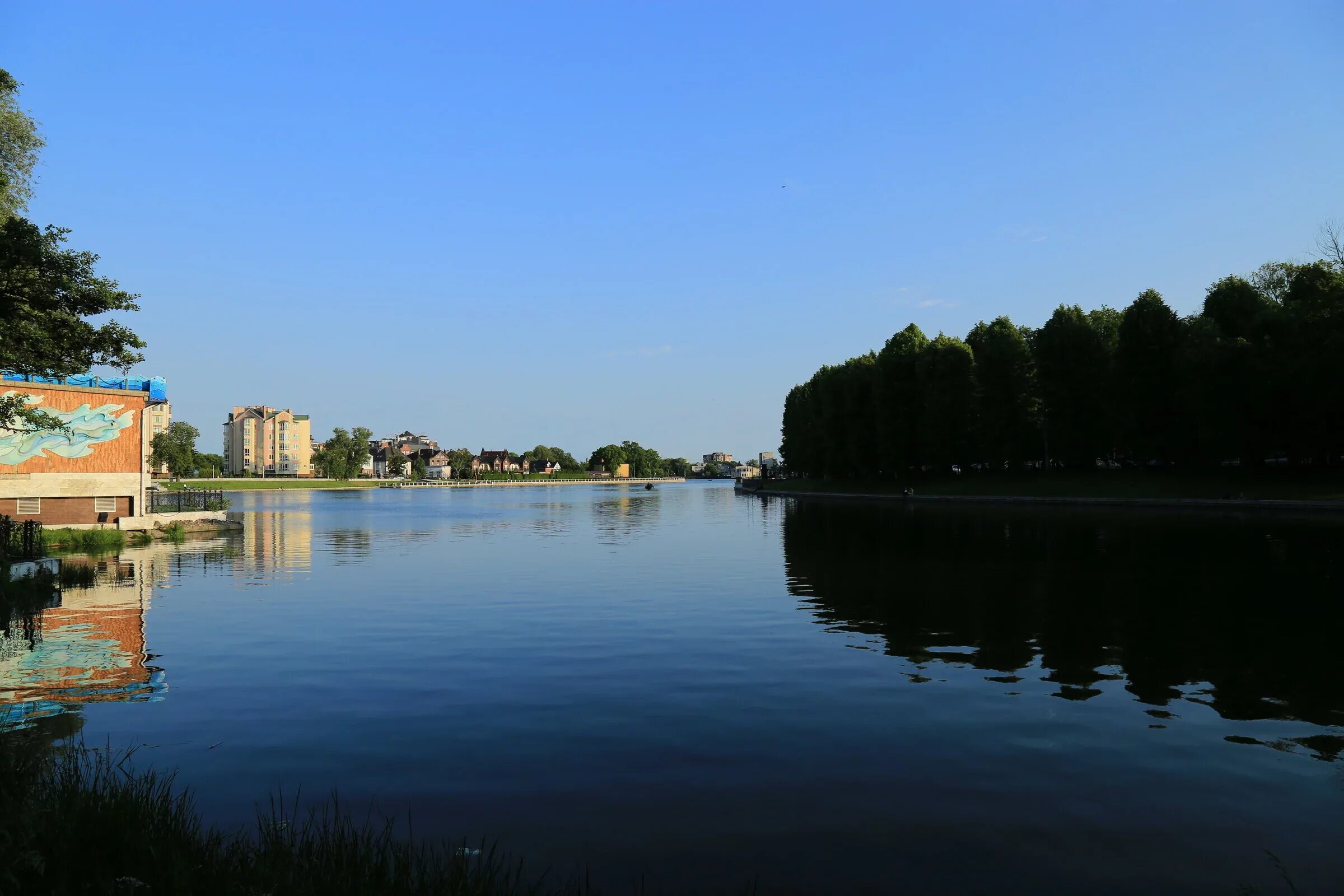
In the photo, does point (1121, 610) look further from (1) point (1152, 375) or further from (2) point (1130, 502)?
(1) point (1152, 375)

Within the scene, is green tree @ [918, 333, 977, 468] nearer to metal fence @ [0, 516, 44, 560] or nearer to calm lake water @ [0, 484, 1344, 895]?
calm lake water @ [0, 484, 1344, 895]

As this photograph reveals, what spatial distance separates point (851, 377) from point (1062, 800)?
117 m

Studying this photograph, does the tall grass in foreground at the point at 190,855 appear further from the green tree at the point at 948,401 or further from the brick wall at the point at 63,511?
the green tree at the point at 948,401

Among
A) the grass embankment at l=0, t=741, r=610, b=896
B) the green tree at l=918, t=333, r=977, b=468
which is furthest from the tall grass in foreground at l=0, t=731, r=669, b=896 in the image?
the green tree at l=918, t=333, r=977, b=468

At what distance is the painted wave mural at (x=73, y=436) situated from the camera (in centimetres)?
4872

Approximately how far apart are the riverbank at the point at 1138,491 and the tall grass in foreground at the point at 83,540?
254 ft

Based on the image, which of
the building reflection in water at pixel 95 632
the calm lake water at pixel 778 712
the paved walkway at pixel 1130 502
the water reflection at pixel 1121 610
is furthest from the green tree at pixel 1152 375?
the building reflection in water at pixel 95 632

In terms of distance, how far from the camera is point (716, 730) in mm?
12555

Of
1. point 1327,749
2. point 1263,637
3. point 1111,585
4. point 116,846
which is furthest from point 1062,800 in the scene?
point 1111,585

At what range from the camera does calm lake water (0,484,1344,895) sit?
8555 mm

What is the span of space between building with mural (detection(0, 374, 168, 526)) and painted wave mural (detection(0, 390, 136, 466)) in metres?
0.03

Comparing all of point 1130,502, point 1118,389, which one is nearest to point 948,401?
point 1118,389

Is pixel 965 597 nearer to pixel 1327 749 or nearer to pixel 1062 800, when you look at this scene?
pixel 1327 749

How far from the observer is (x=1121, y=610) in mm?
22500
